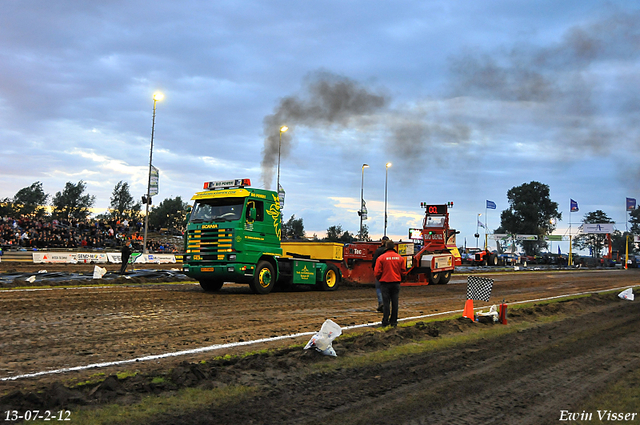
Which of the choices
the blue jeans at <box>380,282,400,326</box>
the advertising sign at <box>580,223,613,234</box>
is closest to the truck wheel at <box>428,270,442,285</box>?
the blue jeans at <box>380,282,400,326</box>

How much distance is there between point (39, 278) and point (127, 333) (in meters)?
12.5

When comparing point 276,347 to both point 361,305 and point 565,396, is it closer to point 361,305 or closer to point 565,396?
point 565,396

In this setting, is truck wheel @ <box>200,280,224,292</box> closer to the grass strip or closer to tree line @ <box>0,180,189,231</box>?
the grass strip

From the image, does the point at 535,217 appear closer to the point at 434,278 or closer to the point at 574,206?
the point at 574,206

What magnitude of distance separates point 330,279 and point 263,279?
391 centimetres

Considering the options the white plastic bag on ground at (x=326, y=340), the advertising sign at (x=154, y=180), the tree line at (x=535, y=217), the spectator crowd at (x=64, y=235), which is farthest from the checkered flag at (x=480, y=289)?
the tree line at (x=535, y=217)

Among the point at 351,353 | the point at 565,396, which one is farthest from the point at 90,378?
the point at 565,396

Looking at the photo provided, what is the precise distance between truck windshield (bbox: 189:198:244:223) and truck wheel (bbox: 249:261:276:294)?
6.54ft

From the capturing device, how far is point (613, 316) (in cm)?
1388

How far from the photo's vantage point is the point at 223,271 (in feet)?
51.7

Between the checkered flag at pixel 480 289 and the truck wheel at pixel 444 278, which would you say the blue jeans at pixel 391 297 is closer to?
the checkered flag at pixel 480 289

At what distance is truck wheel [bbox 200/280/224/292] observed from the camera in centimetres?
1775

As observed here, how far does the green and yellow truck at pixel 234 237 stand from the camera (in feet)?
52.1

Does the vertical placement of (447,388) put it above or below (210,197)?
below
